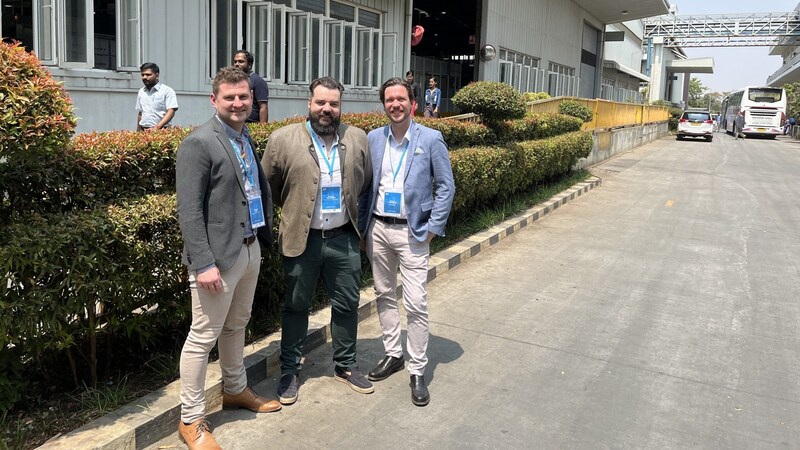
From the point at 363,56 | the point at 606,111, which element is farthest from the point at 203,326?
the point at 606,111

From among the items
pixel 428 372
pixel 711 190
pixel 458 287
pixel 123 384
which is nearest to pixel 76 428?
pixel 123 384

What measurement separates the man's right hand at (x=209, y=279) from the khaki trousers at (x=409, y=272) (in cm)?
129

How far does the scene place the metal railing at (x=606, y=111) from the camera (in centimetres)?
1580

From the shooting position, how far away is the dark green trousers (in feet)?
13.2

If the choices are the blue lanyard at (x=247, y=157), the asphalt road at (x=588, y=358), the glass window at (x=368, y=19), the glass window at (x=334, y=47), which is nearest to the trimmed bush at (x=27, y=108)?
the blue lanyard at (x=247, y=157)

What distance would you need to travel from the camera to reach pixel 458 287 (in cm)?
661

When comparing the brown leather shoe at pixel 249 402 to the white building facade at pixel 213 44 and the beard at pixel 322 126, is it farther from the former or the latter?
the white building facade at pixel 213 44

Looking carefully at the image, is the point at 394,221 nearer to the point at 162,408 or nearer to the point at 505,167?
the point at 162,408

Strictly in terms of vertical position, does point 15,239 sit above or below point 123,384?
above

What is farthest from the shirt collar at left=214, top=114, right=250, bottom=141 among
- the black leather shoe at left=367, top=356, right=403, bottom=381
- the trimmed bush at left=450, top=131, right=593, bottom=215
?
the trimmed bush at left=450, top=131, right=593, bottom=215

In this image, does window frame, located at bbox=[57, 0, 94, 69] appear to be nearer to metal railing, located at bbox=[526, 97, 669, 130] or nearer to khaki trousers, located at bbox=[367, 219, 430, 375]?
khaki trousers, located at bbox=[367, 219, 430, 375]

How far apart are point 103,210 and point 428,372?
2355 millimetres

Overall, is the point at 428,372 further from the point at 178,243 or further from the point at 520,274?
the point at 520,274

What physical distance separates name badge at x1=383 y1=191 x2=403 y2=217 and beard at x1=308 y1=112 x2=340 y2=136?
55 cm
